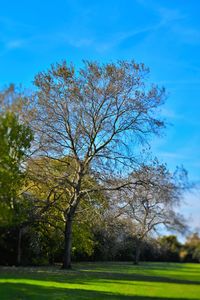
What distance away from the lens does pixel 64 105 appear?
99.6ft

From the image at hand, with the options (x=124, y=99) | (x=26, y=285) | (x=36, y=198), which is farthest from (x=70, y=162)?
(x=26, y=285)

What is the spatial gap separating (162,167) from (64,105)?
730 cm

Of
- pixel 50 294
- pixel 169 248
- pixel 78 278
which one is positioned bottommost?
pixel 50 294

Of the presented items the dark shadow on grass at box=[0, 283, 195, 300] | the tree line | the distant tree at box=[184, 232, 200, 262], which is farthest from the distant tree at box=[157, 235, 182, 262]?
the dark shadow on grass at box=[0, 283, 195, 300]

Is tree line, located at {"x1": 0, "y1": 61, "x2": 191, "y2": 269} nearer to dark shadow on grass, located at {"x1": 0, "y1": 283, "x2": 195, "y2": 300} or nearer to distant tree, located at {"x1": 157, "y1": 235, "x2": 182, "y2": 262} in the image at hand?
dark shadow on grass, located at {"x1": 0, "y1": 283, "x2": 195, "y2": 300}

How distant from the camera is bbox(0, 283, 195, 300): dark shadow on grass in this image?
46.6ft

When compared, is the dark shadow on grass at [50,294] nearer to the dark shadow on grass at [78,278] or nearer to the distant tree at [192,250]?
the dark shadow on grass at [78,278]

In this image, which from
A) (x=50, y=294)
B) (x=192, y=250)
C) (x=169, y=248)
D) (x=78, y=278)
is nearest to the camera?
(x=50, y=294)

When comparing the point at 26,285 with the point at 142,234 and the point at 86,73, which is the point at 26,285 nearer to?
the point at 86,73

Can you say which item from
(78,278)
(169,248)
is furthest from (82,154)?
(169,248)

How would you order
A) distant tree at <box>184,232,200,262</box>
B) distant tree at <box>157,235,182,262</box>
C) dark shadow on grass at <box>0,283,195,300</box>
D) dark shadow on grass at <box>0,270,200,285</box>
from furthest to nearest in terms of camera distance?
distant tree at <box>184,232,200,262</box>
distant tree at <box>157,235,182,262</box>
dark shadow on grass at <box>0,270,200,285</box>
dark shadow on grass at <box>0,283,195,300</box>

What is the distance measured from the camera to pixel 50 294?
15047mm

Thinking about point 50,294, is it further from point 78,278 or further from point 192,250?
point 192,250

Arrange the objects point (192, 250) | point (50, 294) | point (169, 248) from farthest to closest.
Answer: point (192, 250), point (169, 248), point (50, 294)
